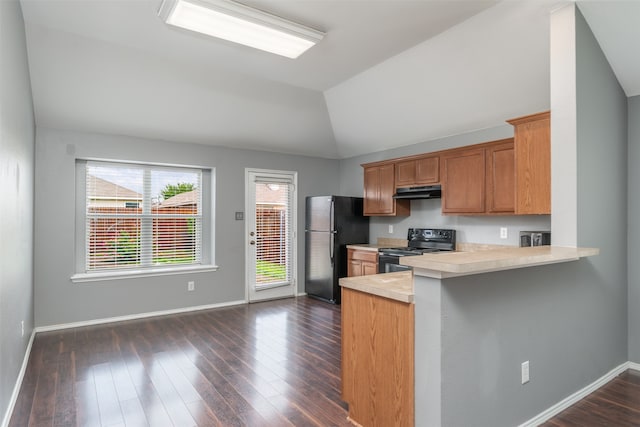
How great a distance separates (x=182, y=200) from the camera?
516 centimetres

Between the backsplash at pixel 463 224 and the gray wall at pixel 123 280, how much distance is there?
1.41 meters

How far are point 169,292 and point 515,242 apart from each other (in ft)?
14.0

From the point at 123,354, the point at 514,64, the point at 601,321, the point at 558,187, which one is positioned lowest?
the point at 123,354

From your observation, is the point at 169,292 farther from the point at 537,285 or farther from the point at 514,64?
the point at 514,64

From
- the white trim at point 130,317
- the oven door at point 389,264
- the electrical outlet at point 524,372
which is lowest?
the white trim at point 130,317

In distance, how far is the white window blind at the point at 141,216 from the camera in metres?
4.57

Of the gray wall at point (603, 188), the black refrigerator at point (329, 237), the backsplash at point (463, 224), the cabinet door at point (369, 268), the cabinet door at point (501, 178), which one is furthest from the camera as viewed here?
the black refrigerator at point (329, 237)

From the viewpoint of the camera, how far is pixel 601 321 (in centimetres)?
281

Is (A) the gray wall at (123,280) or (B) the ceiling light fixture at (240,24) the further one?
(A) the gray wall at (123,280)

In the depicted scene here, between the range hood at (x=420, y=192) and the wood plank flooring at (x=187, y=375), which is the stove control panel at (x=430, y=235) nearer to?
the range hood at (x=420, y=192)

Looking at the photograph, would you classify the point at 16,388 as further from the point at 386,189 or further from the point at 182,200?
the point at 386,189

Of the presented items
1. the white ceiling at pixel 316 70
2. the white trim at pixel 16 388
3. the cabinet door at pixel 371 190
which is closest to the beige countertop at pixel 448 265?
the white ceiling at pixel 316 70

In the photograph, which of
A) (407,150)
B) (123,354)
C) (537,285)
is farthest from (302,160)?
(537,285)

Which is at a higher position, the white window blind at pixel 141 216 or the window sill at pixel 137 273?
the white window blind at pixel 141 216
